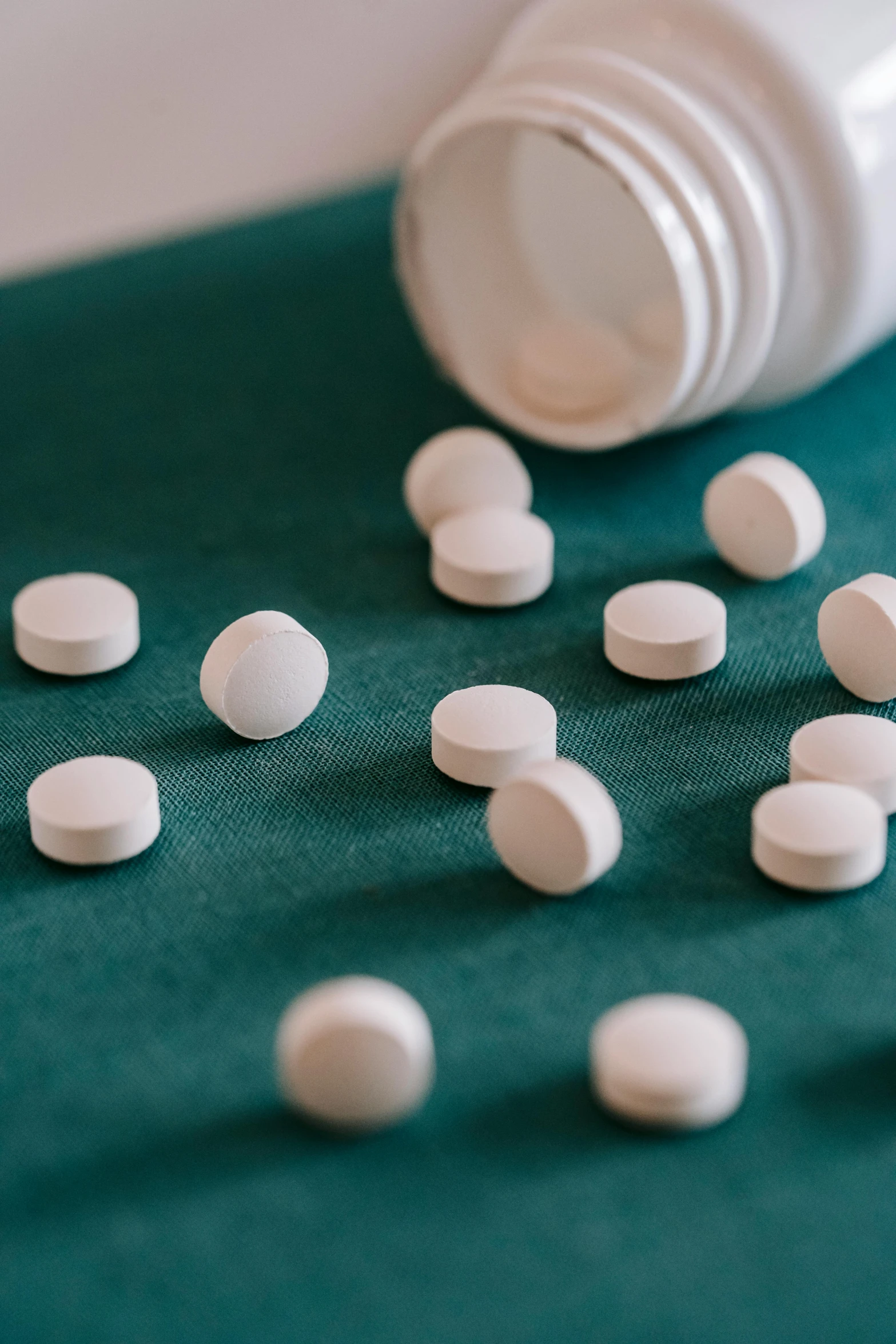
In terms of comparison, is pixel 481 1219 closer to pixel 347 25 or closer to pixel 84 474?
pixel 84 474

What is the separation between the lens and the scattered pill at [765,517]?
1.38 meters

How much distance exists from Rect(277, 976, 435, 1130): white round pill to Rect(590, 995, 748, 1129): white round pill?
114mm

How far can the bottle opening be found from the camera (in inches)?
61.7

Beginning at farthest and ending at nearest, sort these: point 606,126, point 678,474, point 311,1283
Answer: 1. point 678,474
2. point 606,126
3. point 311,1283

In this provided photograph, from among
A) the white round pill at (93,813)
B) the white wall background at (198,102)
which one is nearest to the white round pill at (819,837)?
the white round pill at (93,813)

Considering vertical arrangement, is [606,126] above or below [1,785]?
above

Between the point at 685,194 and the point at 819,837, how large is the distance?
24.8 inches

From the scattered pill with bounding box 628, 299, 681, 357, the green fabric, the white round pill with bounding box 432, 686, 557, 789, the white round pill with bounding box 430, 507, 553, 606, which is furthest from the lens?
the scattered pill with bounding box 628, 299, 681, 357

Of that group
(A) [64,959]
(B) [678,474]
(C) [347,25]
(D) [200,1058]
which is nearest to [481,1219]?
(D) [200,1058]

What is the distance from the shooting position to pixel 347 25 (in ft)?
6.67

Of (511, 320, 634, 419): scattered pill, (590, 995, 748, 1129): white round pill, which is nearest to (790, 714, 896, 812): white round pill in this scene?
(590, 995, 748, 1129): white round pill

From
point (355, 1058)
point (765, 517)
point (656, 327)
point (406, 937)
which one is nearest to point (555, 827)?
point (406, 937)

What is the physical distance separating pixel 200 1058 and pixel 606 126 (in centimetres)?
90

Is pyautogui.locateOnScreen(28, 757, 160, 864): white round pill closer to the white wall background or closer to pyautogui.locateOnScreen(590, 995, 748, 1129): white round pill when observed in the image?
pyautogui.locateOnScreen(590, 995, 748, 1129): white round pill
